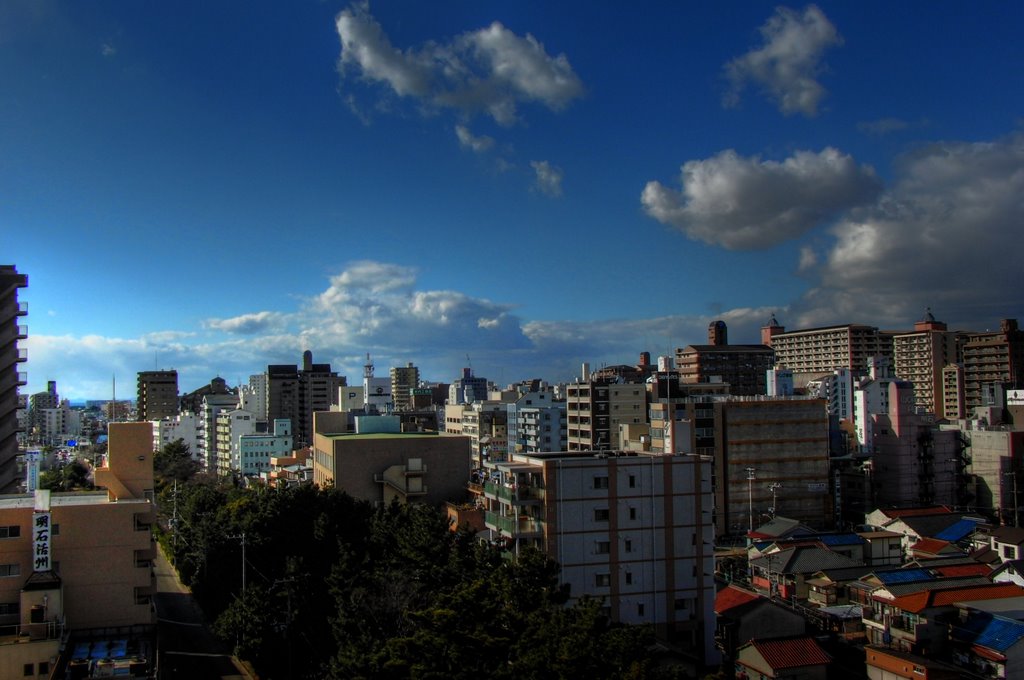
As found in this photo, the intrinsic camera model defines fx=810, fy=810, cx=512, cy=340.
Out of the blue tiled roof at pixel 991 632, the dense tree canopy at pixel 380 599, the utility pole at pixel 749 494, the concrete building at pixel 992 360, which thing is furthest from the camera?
the concrete building at pixel 992 360

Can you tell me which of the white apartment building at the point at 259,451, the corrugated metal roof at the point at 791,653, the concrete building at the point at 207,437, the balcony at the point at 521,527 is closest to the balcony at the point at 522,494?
the balcony at the point at 521,527

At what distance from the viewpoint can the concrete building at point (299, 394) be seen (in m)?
83.2

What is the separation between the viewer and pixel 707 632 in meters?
22.6

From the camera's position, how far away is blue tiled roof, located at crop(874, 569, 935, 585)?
2636 cm

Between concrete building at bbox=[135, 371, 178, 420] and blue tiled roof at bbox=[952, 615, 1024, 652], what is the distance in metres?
97.6

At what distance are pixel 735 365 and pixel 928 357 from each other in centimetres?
1818

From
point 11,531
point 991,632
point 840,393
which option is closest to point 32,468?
point 11,531

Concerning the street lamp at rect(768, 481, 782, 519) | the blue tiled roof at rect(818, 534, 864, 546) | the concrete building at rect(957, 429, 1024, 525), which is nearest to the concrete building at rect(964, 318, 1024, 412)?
the concrete building at rect(957, 429, 1024, 525)

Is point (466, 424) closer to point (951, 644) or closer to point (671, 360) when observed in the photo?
point (671, 360)

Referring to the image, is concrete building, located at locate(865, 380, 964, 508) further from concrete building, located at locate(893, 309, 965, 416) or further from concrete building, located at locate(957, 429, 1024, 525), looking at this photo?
concrete building, located at locate(893, 309, 965, 416)

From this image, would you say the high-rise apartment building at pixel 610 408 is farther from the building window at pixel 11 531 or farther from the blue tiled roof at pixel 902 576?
the building window at pixel 11 531

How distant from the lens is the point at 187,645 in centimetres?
2602

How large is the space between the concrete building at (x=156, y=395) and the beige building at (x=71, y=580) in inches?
3396

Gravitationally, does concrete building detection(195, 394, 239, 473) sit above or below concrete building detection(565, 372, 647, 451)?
below
